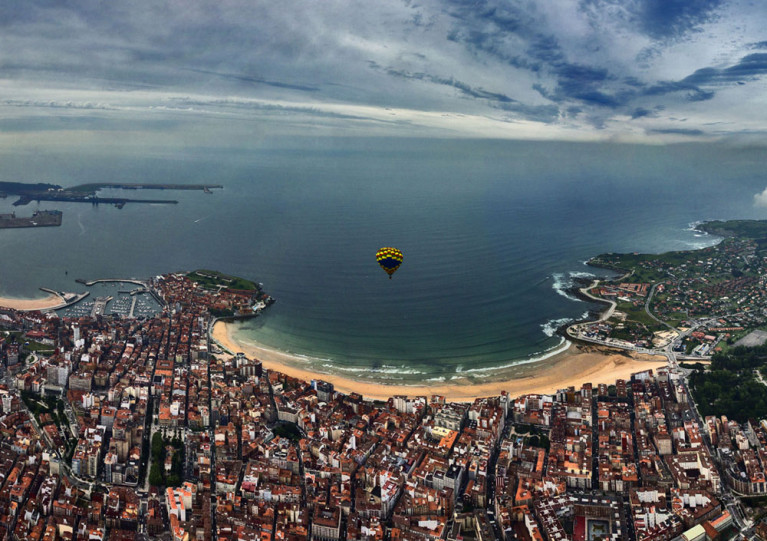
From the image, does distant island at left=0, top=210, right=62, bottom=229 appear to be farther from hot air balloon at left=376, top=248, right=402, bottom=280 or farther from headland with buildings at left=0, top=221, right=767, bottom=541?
hot air balloon at left=376, top=248, right=402, bottom=280

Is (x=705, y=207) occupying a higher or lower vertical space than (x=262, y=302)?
higher

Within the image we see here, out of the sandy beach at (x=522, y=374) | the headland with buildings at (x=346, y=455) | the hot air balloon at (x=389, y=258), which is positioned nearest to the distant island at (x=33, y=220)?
the headland with buildings at (x=346, y=455)

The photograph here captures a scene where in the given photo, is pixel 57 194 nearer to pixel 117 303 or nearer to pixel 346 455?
pixel 117 303

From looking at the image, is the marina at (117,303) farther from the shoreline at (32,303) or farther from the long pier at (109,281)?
the shoreline at (32,303)

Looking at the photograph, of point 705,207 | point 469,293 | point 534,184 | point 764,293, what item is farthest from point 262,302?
point 534,184

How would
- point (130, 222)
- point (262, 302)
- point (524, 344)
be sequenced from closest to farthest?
point (524, 344)
point (262, 302)
point (130, 222)

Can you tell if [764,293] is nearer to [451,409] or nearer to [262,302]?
[451,409]

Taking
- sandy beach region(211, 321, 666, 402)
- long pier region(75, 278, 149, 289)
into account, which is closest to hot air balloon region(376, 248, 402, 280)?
sandy beach region(211, 321, 666, 402)
